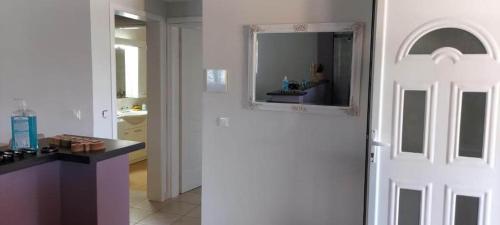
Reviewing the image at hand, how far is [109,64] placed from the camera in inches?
138

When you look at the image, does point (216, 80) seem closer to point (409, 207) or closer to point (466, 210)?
point (409, 207)

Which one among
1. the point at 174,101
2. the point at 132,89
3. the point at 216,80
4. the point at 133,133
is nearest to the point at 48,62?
the point at 174,101

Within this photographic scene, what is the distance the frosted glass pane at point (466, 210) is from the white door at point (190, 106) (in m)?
3.03

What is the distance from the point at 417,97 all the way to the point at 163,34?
110 inches

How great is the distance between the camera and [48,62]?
11.6ft

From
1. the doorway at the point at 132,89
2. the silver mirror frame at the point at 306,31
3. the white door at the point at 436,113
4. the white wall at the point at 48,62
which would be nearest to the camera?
the white door at the point at 436,113

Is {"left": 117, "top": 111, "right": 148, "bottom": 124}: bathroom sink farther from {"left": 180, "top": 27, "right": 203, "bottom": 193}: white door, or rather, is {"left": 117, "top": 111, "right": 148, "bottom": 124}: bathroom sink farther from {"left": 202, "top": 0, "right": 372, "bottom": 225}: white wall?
{"left": 202, "top": 0, "right": 372, "bottom": 225}: white wall

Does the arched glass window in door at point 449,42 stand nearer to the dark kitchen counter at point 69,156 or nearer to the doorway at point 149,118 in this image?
the dark kitchen counter at point 69,156

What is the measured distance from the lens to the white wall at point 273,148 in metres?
2.65

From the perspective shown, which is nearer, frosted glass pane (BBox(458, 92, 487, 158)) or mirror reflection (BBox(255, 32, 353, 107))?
frosted glass pane (BBox(458, 92, 487, 158))

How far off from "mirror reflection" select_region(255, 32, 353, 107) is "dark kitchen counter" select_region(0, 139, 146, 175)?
3.57 ft

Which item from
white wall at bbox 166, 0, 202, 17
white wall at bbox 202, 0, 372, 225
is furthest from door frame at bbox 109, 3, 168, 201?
white wall at bbox 202, 0, 372, 225

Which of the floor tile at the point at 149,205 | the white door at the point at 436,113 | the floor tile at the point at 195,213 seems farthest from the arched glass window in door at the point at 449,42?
the floor tile at the point at 149,205

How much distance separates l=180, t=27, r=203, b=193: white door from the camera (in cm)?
438
